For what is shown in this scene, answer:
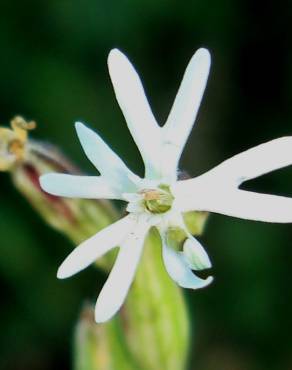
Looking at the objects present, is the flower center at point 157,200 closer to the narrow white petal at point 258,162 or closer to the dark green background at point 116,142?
the narrow white petal at point 258,162

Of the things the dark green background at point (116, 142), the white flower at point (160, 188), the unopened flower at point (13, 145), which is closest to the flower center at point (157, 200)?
the white flower at point (160, 188)

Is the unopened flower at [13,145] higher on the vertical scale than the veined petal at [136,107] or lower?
higher

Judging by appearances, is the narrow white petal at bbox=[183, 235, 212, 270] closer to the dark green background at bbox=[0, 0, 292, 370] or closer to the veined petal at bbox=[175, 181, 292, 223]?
the veined petal at bbox=[175, 181, 292, 223]

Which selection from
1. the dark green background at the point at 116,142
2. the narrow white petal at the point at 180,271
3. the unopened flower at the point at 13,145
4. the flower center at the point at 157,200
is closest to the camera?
the narrow white petal at the point at 180,271

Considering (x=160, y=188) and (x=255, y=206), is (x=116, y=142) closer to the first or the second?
(x=160, y=188)

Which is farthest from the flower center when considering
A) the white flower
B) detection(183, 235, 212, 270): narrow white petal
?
detection(183, 235, 212, 270): narrow white petal

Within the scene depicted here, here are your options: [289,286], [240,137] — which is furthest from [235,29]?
[289,286]

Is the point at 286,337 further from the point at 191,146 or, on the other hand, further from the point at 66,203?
the point at 66,203
